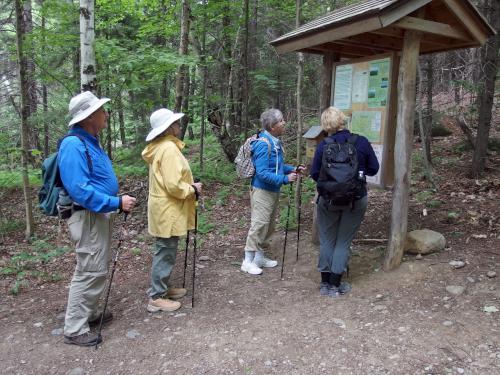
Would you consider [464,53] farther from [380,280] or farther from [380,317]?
[380,317]

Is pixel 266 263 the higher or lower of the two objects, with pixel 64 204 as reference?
lower

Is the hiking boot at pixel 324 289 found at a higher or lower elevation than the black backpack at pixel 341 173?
lower

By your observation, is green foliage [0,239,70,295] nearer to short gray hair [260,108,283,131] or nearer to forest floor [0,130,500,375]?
forest floor [0,130,500,375]

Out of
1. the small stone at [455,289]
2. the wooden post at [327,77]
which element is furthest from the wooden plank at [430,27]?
the small stone at [455,289]

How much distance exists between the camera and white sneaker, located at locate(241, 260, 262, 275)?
5438mm

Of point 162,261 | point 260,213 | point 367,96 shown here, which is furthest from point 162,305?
point 367,96

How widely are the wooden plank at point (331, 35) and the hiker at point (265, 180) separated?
97 cm

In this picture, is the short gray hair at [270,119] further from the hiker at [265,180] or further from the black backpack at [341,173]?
the black backpack at [341,173]

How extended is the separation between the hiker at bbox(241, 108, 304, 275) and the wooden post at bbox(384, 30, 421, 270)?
1.25 metres

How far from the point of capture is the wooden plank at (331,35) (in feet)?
14.0

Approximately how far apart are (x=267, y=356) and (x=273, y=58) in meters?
11.7

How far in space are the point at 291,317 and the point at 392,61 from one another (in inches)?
128

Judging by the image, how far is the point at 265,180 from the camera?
504 cm

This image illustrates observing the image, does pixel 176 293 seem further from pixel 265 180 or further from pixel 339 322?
pixel 339 322
